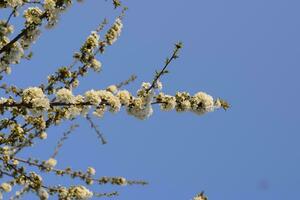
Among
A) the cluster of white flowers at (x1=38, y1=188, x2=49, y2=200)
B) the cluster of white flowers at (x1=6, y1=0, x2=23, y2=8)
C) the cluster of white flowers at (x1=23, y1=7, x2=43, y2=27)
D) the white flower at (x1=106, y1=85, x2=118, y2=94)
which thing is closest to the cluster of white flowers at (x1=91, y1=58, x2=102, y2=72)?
the white flower at (x1=106, y1=85, x2=118, y2=94)

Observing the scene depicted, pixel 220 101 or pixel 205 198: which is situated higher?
pixel 220 101

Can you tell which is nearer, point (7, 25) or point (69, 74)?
point (7, 25)

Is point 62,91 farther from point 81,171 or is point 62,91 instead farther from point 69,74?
point 81,171

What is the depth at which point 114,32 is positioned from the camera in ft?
35.1

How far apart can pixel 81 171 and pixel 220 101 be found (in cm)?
318

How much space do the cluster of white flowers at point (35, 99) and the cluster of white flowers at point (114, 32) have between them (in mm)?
2999

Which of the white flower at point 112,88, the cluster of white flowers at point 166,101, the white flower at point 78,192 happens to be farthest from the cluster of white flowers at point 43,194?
the cluster of white flowers at point 166,101

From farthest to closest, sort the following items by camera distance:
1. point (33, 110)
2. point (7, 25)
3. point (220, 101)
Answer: point (220, 101) < point (7, 25) < point (33, 110)

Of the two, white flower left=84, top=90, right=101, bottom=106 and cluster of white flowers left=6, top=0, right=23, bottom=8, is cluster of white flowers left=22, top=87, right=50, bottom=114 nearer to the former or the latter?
white flower left=84, top=90, right=101, bottom=106

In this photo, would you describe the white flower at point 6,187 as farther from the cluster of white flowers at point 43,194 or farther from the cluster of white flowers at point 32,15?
the cluster of white flowers at point 32,15

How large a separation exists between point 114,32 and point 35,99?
3399mm

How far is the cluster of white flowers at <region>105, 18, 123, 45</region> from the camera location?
10637 mm

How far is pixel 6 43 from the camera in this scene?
8812mm

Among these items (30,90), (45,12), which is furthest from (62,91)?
(45,12)
